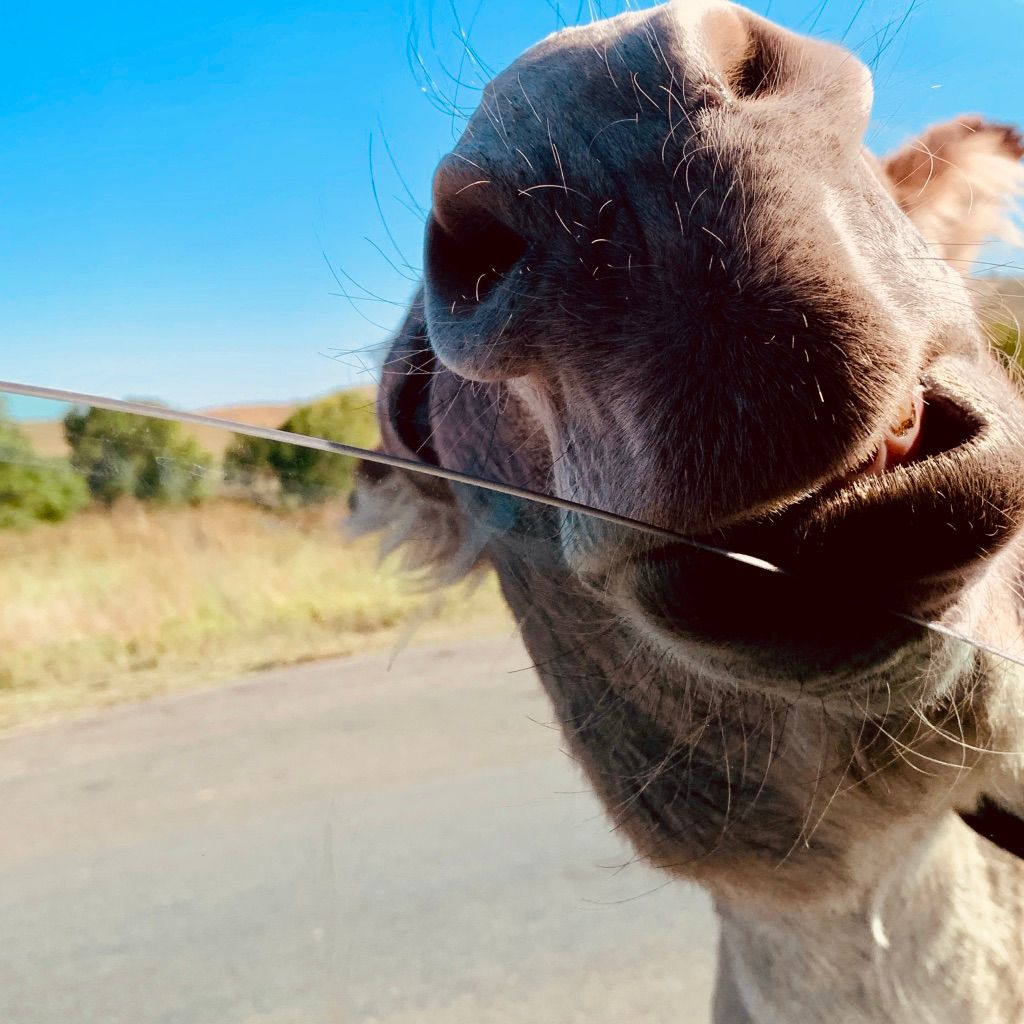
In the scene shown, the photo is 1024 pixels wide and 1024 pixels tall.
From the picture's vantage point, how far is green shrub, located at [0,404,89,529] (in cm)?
93

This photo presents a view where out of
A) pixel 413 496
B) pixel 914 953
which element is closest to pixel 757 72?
pixel 413 496

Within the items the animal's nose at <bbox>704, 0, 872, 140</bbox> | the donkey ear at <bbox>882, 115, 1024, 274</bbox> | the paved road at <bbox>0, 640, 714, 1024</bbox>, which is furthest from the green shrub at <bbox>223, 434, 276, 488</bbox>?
the donkey ear at <bbox>882, 115, 1024, 274</bbox>

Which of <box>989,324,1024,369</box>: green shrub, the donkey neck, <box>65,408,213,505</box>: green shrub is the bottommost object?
the donkey neck

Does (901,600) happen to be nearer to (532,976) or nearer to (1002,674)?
(1002,674)

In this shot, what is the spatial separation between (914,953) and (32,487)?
145cm

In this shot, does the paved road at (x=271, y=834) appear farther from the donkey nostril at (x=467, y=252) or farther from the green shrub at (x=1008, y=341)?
the green shrub at (x=1008, y=341)

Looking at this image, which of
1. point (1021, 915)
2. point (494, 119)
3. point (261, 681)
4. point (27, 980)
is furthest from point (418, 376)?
point (1021, 915)

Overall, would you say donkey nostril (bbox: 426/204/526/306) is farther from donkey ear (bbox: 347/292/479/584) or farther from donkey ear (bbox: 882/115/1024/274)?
donkey ear (bbox: 882/115/1024/274)

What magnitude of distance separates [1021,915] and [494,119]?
1.48 metres

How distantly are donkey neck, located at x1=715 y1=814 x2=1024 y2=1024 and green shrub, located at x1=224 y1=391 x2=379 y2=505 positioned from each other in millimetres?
962

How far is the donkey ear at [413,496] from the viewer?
93 cm

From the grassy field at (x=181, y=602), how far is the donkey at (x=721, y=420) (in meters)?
0.06

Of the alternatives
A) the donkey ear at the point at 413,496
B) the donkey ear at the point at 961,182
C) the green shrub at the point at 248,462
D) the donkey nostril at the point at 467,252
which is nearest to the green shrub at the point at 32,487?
the green shrub at the point at 248,462

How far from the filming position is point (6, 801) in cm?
100
